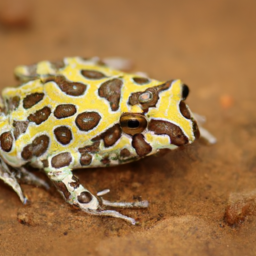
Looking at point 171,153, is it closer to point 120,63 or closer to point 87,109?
point 87,109

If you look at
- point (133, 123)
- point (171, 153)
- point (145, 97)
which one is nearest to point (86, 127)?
point (133, 123)

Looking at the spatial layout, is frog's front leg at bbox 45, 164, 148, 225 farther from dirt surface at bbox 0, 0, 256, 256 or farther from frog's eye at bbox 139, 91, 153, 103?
frog's eye at bbox 139, 91, 153, 103

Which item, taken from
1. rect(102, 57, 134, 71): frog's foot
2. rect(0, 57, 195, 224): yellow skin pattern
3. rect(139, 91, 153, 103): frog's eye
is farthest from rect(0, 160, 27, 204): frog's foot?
rect(102, 57, 134, 71): frog's foot

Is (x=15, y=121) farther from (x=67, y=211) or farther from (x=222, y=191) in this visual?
(x=222, y=191)

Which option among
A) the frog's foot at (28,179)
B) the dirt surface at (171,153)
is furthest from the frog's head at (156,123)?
the frog's foot at (28,179)

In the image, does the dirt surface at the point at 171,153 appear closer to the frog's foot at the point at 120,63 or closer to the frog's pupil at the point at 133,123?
the frog's foot at the point at 120,63

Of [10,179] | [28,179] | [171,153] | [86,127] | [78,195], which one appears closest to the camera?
[78,195]
